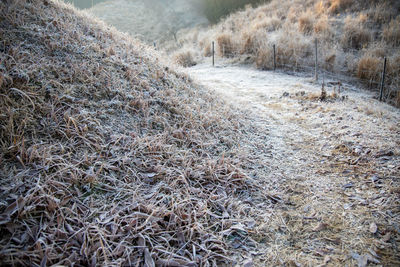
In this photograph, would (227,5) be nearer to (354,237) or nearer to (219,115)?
(219,115)

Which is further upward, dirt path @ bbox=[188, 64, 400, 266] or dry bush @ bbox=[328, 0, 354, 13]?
dry bush @ bbox=[328, 0, 354, 13]

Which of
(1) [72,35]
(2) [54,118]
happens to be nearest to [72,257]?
(2) [54,118]

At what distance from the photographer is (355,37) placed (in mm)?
7172

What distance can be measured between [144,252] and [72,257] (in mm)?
372

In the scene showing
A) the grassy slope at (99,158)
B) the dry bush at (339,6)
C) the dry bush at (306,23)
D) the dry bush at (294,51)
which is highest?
the dry bush at (339,6)

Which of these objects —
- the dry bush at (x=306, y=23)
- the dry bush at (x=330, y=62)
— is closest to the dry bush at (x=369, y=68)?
the dry bush at (x=330, y=62)

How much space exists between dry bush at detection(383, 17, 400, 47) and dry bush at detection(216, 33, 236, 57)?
445 centimetres

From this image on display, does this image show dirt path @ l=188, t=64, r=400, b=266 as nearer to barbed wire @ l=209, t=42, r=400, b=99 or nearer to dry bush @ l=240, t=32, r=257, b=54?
barbed wire @ l=209, t=42, r=400, b=99

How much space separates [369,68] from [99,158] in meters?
6.36

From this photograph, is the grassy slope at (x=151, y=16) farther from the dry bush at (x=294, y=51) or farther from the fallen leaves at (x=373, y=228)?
the fallen leaves at (x=373, y=228)

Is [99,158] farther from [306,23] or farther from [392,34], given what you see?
[306,23]

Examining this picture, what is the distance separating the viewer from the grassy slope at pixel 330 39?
236 inches

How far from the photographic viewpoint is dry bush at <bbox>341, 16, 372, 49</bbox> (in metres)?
7.03

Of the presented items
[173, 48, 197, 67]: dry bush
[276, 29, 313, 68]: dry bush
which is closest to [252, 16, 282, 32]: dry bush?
[276, 29, 313, 68]: dry bush
